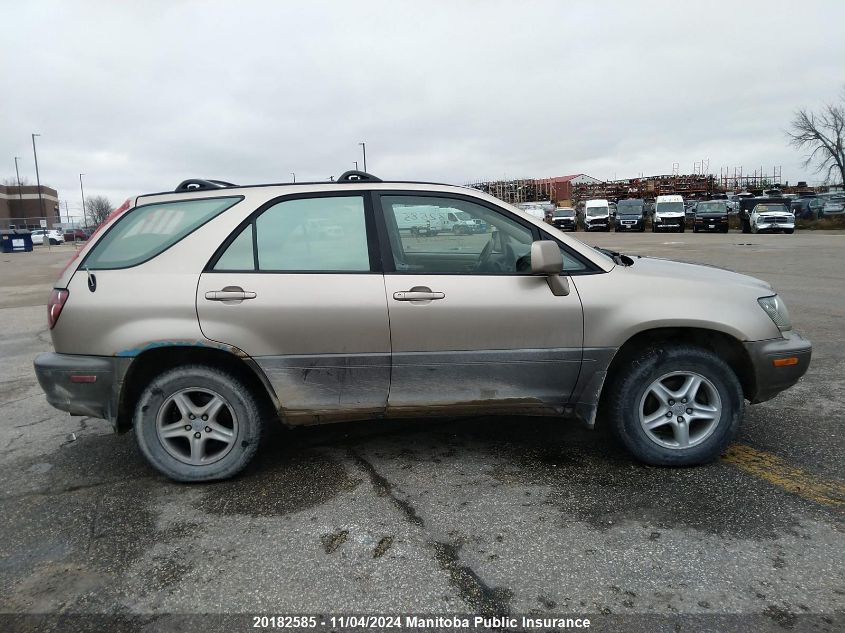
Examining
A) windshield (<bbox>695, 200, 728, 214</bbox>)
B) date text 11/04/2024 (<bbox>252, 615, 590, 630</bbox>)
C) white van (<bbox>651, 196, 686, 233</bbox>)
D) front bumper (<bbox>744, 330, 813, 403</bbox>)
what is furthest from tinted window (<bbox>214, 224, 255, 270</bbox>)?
white van (<bbox>651, 196, 686, 233</bbox>)

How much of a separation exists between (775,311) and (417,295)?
6.89 feet

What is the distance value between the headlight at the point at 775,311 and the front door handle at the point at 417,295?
1.88 metres

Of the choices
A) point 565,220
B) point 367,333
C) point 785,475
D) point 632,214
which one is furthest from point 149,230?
point 565,220

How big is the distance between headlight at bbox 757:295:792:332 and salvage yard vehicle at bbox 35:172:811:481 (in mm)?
15

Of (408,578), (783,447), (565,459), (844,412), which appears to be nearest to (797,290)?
(844,412)

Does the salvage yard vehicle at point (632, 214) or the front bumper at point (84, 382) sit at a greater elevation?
the salvage yard vehicle at point (632, 214)

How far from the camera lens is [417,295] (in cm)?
331

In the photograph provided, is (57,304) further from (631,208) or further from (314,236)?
(631,208)

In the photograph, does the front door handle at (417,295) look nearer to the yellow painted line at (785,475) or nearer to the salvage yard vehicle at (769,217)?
the yellow painted line at (785,475)

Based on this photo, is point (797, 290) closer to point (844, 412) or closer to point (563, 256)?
point (844, 412)

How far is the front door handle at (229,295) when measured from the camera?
10.8ft

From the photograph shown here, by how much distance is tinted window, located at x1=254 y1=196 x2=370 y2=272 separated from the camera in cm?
340

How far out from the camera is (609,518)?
2955 mm

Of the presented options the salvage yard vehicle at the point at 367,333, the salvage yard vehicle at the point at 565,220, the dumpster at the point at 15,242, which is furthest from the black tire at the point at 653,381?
the dumpster at the point at 15,242
